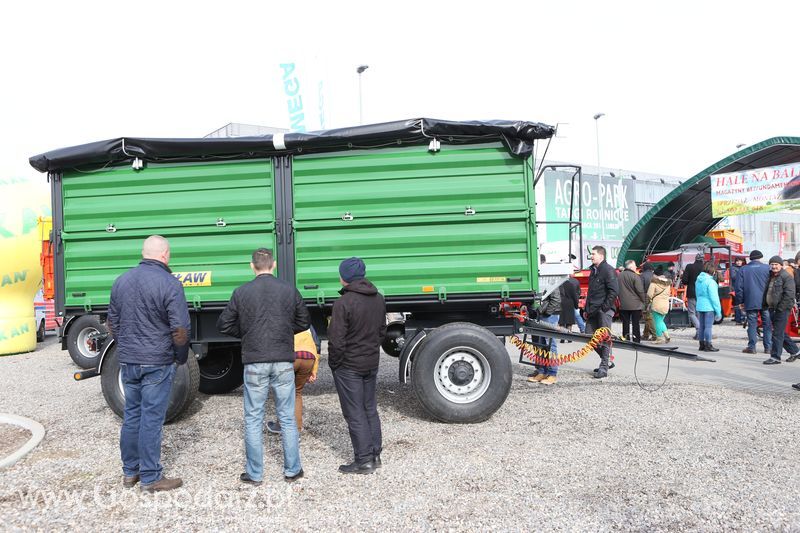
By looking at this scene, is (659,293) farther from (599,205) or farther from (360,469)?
(599,205)

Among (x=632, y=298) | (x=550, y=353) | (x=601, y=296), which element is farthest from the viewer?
(x=632, y=298)

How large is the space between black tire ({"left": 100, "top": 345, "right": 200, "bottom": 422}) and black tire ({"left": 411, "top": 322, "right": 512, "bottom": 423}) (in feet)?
7.15

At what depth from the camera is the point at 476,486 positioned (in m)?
3.90

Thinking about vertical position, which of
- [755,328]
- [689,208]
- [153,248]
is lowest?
[755,328]

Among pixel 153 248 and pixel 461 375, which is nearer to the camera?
pixel 153 248

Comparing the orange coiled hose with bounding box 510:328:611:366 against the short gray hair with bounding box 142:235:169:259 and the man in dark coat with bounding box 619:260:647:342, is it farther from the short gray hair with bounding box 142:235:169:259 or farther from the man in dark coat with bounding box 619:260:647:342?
the short gray hair with bounding box 142:235:169:259

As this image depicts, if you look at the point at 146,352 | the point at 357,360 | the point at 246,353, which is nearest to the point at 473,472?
the point at 357,360

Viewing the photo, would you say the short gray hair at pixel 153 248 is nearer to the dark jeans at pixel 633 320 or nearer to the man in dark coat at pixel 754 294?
the dark jeans at pixel 633 320

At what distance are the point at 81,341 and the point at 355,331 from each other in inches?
302

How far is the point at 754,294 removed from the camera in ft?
30.3

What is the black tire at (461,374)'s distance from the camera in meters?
5.37

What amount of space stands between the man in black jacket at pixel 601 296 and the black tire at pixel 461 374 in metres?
2.59

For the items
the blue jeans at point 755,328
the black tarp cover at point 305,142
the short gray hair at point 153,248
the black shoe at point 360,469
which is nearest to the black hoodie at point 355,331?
the black shoe at point 360,469

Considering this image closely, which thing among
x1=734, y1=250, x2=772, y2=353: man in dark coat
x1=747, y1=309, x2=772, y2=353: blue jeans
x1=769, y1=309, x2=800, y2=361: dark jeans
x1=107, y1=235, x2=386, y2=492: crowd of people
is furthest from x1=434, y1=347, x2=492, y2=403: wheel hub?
x1=747, y1=309, x2=772, y2=353: blue jeans
